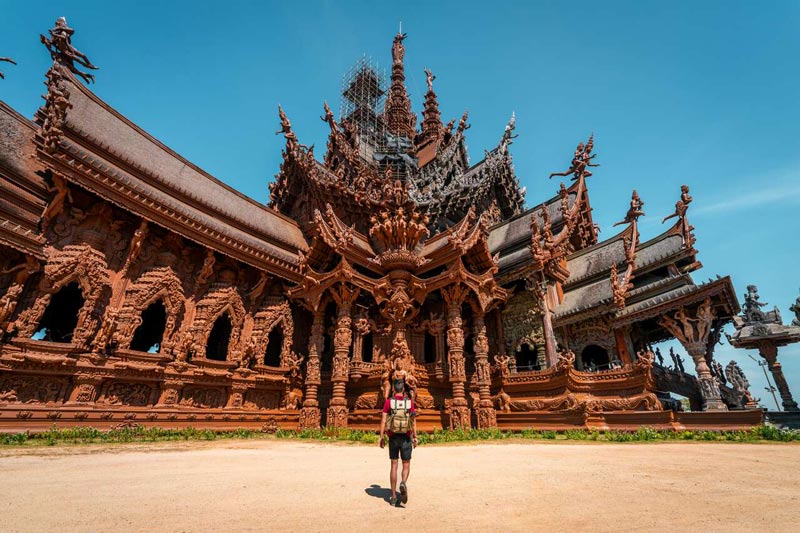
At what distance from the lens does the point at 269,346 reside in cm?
1395

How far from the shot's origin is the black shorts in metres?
3.20

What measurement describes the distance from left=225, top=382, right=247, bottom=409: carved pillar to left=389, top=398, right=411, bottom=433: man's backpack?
9663mm

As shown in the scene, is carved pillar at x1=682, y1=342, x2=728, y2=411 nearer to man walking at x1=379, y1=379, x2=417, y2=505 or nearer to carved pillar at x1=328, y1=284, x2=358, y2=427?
carved pillar at x1=328, y1=284, x2=358, y2=427

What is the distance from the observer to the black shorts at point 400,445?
10.5 feet

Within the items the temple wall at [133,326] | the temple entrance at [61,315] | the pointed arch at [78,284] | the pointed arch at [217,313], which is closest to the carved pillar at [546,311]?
the temple wall at [133,326]

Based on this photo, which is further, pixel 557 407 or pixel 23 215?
pixel 557 407

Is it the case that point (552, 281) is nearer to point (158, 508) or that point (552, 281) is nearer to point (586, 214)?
point (586, 214)

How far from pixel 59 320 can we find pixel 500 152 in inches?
870

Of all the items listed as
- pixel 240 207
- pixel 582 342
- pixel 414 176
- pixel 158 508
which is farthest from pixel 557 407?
pixel 414 176

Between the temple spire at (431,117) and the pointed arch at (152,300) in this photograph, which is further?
the temple spire at (431,117)

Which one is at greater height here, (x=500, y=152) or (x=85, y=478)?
(x=500, y=152)

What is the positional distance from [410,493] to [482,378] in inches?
310

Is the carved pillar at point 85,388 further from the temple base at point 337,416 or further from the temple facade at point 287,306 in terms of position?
the temple base at point 337,416

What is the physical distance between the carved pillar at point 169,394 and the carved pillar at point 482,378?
839 cm
